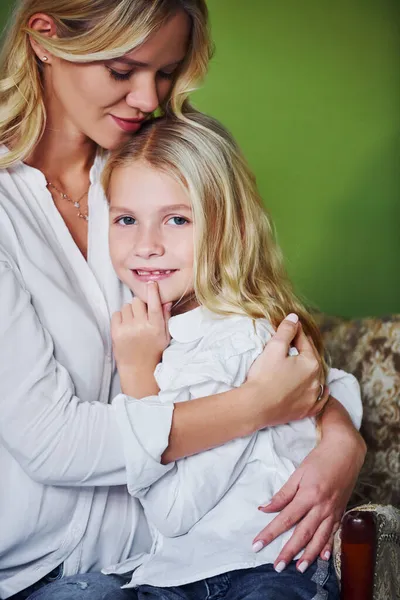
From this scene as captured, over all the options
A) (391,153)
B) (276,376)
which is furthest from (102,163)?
(391,153)

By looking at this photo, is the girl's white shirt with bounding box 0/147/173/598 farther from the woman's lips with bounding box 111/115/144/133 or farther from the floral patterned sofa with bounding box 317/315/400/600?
the floral patterned sofa with bounding box 317/315/400/600

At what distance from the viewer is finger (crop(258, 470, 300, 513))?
1.74 meters

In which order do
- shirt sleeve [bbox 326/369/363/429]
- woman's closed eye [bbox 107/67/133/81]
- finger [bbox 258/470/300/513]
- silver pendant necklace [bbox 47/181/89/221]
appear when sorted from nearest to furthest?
1. finger [bbox 258/470/300/513]
2. woman's closed eye [bbox 107/67/133/81]
3. silver pendant necklace [bbox 47/181/89/221]
4. shirt sleeve [bbox 326/369/363/429]

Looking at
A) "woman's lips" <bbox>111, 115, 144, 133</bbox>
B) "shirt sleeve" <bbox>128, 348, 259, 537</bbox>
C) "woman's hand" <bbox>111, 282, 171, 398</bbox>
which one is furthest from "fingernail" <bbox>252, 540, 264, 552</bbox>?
"woman's lips" <bbox>111, 115, 144, 133</bbox>

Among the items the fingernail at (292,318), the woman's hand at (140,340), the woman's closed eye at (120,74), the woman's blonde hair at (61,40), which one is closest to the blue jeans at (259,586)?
the woman's hand at (140,340)

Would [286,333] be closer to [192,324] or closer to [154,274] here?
[192,324]

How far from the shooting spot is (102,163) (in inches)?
81.4

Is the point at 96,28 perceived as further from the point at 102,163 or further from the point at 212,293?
the point at 212,293

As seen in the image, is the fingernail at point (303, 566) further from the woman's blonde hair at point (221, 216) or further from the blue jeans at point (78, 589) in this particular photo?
the woman's blonde hair at point (221, 216)

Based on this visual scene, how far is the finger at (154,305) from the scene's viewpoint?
1.89 meters

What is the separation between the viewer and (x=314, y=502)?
1.78 meters

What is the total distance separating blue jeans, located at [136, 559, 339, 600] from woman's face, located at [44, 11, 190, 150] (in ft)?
3.08

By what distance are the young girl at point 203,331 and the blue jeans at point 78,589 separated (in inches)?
1.4

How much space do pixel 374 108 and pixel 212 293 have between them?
105 cm
